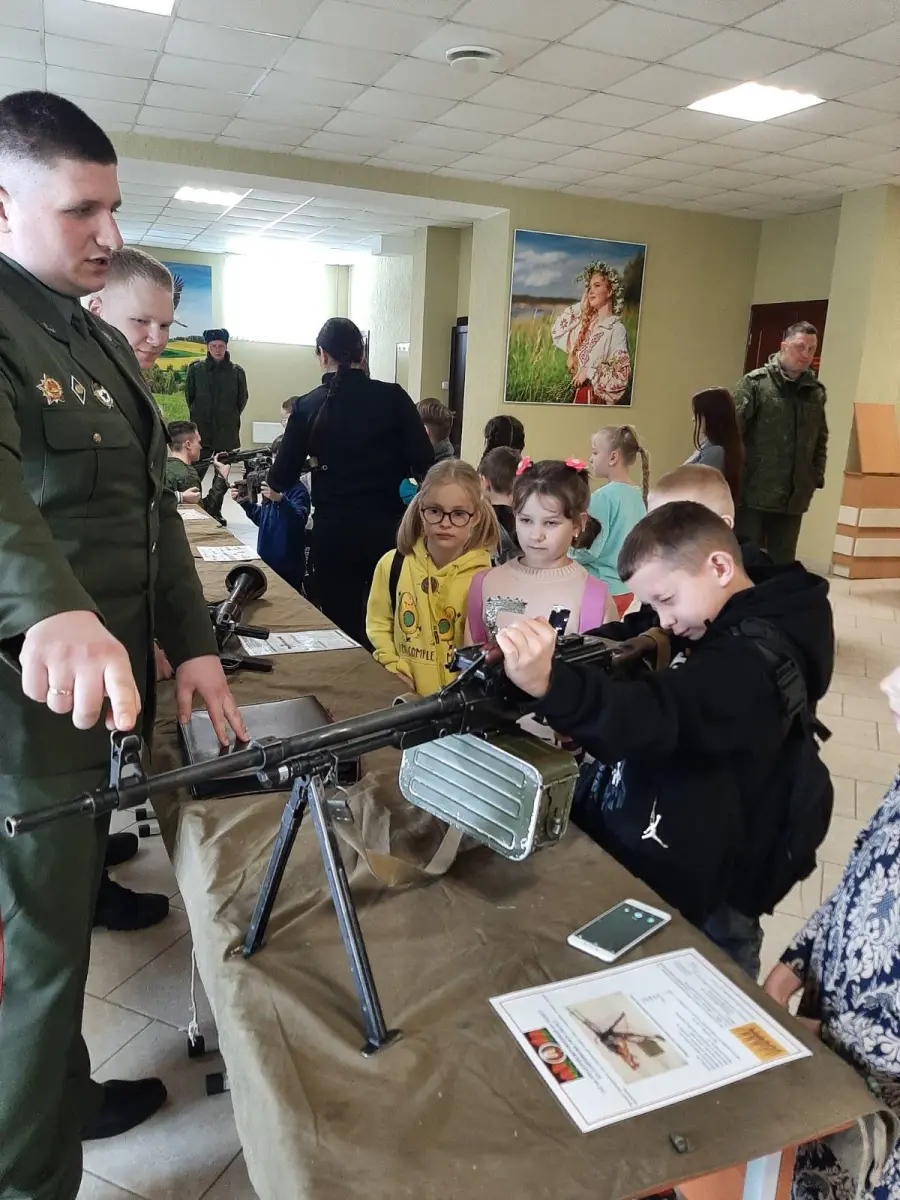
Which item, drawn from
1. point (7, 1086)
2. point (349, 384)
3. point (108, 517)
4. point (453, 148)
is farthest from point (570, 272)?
point (7, 1086)

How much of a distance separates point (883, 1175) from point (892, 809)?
411 mm

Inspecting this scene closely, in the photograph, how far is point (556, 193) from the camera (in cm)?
716

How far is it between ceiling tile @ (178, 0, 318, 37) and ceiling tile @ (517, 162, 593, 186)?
270 cm

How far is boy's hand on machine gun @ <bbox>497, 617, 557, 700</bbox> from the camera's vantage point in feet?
3.32

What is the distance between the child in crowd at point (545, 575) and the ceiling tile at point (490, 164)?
16.0 feet

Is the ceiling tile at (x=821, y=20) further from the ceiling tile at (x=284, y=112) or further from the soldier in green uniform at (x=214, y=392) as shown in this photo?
the soldier in green uniform at (x=214, y=392)

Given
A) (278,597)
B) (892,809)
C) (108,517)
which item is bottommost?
(278,597)

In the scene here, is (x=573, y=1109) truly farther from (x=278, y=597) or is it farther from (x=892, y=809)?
(x=278, y=597)

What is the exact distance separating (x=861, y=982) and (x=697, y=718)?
0.36 m

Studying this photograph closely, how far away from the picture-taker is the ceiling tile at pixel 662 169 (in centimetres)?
612

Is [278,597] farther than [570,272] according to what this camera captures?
No

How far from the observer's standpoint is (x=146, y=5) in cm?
395

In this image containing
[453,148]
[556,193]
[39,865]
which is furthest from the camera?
[556,193]

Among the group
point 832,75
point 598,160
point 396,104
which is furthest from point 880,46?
point 396,104
